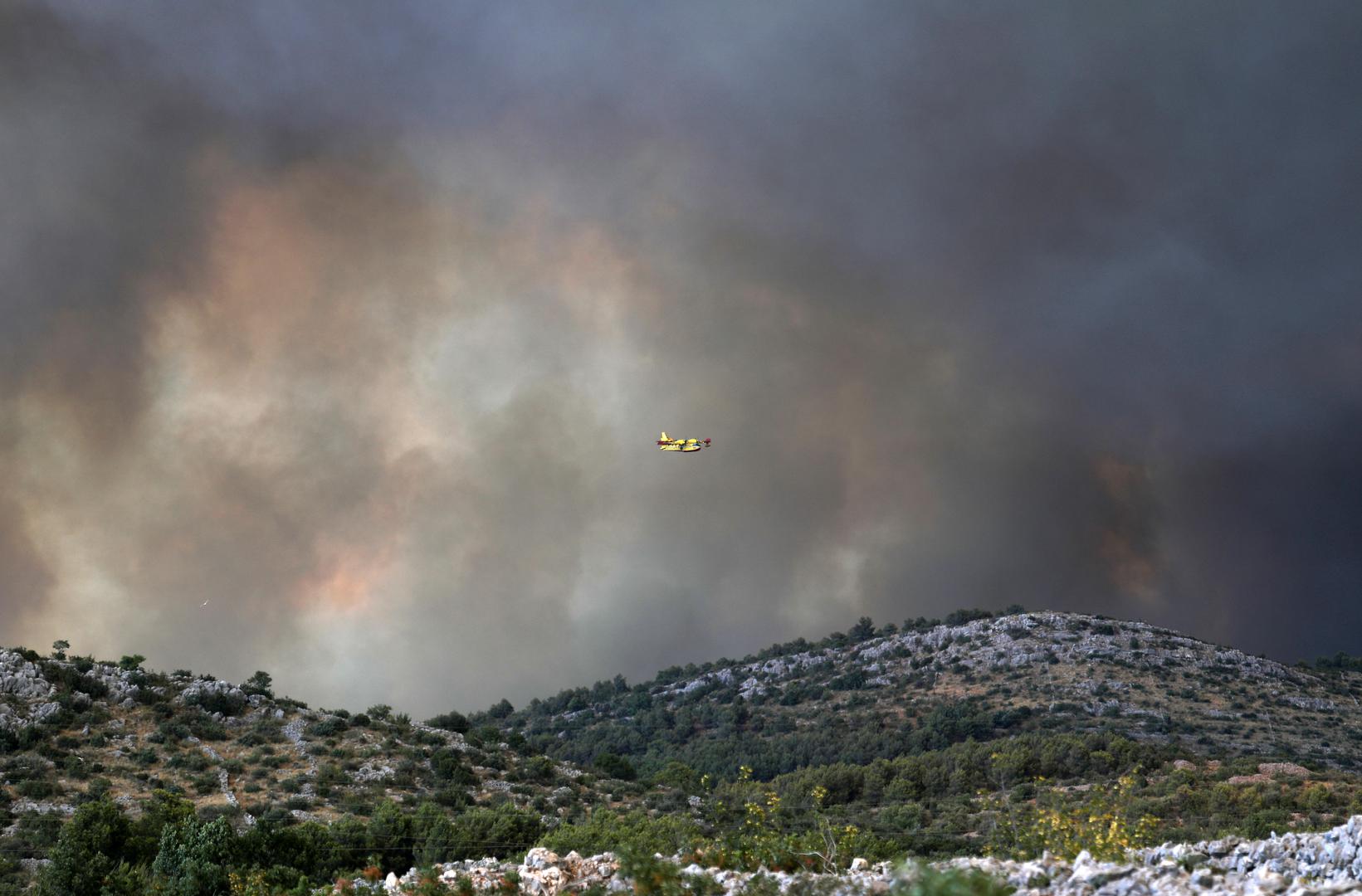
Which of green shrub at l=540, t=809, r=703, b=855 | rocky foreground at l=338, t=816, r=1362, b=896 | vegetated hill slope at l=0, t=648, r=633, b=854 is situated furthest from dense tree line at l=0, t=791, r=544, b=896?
rocky foreground at l=338, t=816, r=1362, b=896

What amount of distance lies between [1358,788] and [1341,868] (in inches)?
1624

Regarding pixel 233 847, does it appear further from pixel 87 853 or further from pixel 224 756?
pixel 224 756

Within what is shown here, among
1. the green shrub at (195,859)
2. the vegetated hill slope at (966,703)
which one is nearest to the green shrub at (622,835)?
the green shrub at (195,859)

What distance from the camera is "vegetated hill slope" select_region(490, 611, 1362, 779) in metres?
90.9

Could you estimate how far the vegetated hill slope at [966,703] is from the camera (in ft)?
A: 298

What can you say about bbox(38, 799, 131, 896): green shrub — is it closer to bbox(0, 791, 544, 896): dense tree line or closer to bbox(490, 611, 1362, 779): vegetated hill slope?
bbox(0, 791, 544, 896): dense tree line

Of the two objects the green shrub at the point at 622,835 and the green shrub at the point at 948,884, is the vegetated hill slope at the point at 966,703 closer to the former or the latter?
the green shrub at the point at 622,835

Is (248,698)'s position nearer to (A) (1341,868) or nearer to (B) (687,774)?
(B) (687,774)

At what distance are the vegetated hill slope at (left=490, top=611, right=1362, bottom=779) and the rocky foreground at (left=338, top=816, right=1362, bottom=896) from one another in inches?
2458

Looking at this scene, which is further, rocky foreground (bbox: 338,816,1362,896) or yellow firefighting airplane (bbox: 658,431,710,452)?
yellow firefighting airplane (bbox: 658,431,710,452)

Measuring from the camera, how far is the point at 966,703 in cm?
10194

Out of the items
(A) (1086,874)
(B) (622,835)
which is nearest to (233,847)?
(B) (622,835)

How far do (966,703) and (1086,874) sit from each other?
91.1 metres

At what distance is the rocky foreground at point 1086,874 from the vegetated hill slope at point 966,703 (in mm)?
62443
